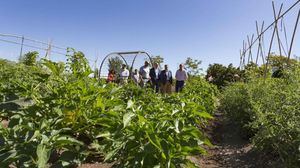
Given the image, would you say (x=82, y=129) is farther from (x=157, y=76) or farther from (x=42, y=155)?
(x=157, y=76)

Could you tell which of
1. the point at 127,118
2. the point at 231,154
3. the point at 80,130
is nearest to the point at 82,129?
Result: the point at 80,130

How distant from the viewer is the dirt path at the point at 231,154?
487 centimetres

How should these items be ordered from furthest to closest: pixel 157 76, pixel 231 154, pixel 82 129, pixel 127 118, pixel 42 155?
pixel 157 76 < pixel 231 154 < pixel 82 129 < pixel 127 118 < pixel 42 155

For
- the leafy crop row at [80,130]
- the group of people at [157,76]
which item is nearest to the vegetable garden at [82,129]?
the leafy crop row at [80,130]

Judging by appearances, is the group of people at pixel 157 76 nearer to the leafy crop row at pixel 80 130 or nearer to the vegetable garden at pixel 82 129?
the vegetable garden at pixel 82 129

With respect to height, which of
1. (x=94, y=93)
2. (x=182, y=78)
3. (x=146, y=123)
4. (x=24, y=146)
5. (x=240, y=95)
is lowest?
(x=24, y=146)

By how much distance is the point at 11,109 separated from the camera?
2.25m

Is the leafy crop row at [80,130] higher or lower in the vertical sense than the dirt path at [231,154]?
higher

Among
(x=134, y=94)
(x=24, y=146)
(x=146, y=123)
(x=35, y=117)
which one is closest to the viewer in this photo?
(x=24, y=146)

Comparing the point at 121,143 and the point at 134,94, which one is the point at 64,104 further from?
the point at 134,94

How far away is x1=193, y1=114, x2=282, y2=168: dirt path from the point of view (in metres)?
4.87

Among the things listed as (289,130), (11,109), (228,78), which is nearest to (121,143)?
(11,109)

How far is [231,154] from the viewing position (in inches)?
226

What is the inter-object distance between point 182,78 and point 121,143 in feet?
36.8
